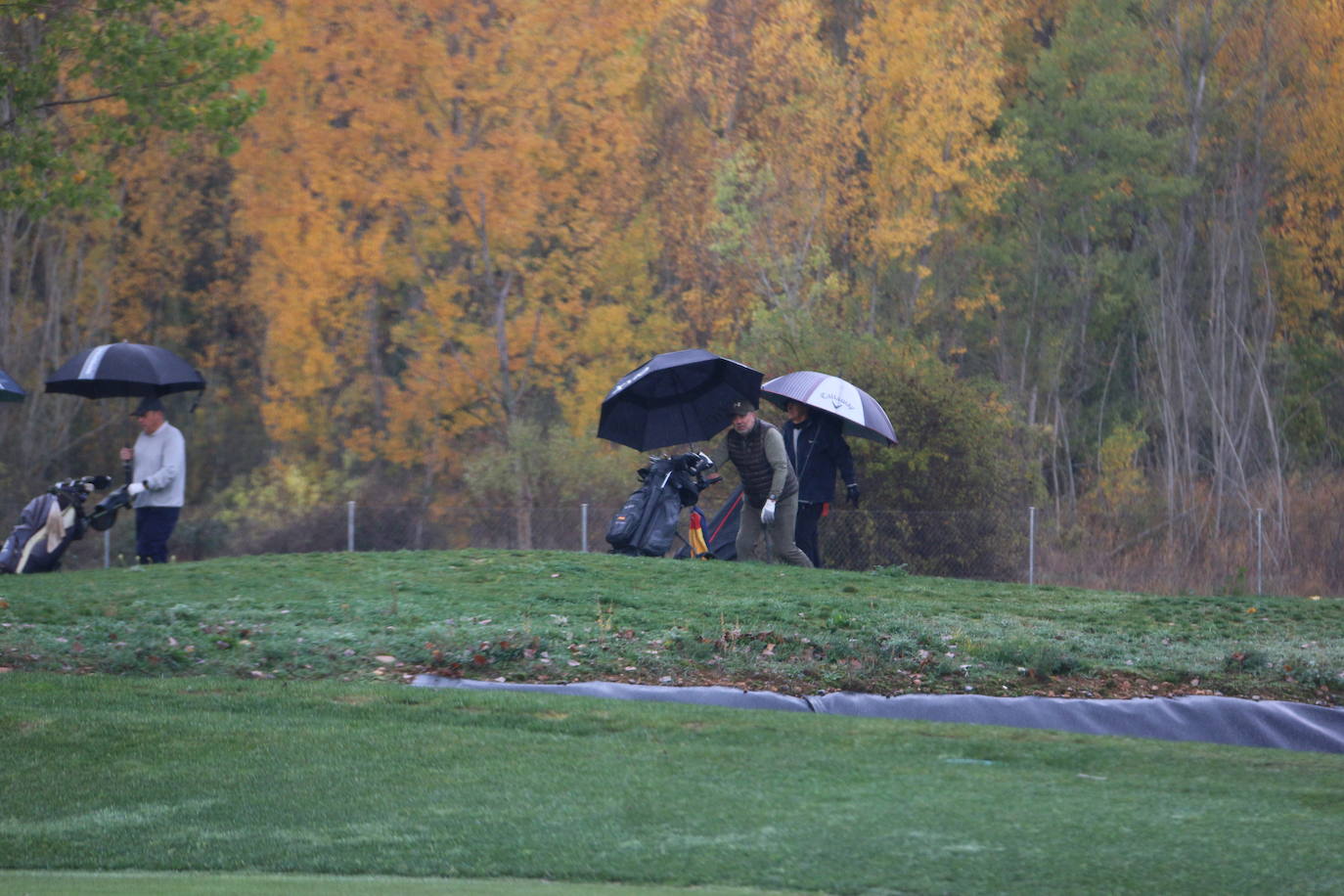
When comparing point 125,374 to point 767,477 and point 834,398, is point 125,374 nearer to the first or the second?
point 767,477

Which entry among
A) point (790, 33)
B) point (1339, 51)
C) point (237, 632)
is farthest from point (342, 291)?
point (1339, 51)

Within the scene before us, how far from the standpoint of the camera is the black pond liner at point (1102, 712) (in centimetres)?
889

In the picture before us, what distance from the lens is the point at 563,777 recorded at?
23.8 feet

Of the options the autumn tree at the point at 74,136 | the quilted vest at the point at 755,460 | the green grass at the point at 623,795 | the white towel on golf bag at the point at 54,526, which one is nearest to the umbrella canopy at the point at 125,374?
the white towel on golf bag at the point at 54,526

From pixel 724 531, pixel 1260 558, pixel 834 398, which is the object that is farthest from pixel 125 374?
pixel 1260 558

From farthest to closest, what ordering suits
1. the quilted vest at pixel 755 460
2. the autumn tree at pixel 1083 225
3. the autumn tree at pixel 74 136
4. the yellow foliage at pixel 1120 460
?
the autumn tree at pixel 1083 225
the yellow foliage at pixel 1120 460
the autumn tree at pixel 74 136
the quilted vest at pixel 755 460

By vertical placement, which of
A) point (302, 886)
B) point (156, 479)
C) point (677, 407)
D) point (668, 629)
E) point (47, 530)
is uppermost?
point (677, 407)

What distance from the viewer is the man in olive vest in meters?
13.8

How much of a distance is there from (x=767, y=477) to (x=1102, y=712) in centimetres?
553

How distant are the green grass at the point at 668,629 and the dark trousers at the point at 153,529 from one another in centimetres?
53

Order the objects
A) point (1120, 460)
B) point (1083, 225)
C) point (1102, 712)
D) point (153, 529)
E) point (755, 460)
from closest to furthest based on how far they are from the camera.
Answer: point (1102, 712), point (755, 460), point (153, 529), point (1120, 460), point (1083, 225)

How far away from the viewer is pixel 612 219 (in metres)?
30.1

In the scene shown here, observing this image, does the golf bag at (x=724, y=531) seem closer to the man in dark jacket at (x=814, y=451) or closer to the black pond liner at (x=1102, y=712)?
the man in dark jacket at (x=814, y=451)

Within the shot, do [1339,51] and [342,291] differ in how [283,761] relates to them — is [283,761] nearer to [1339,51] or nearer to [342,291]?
[342,291]
